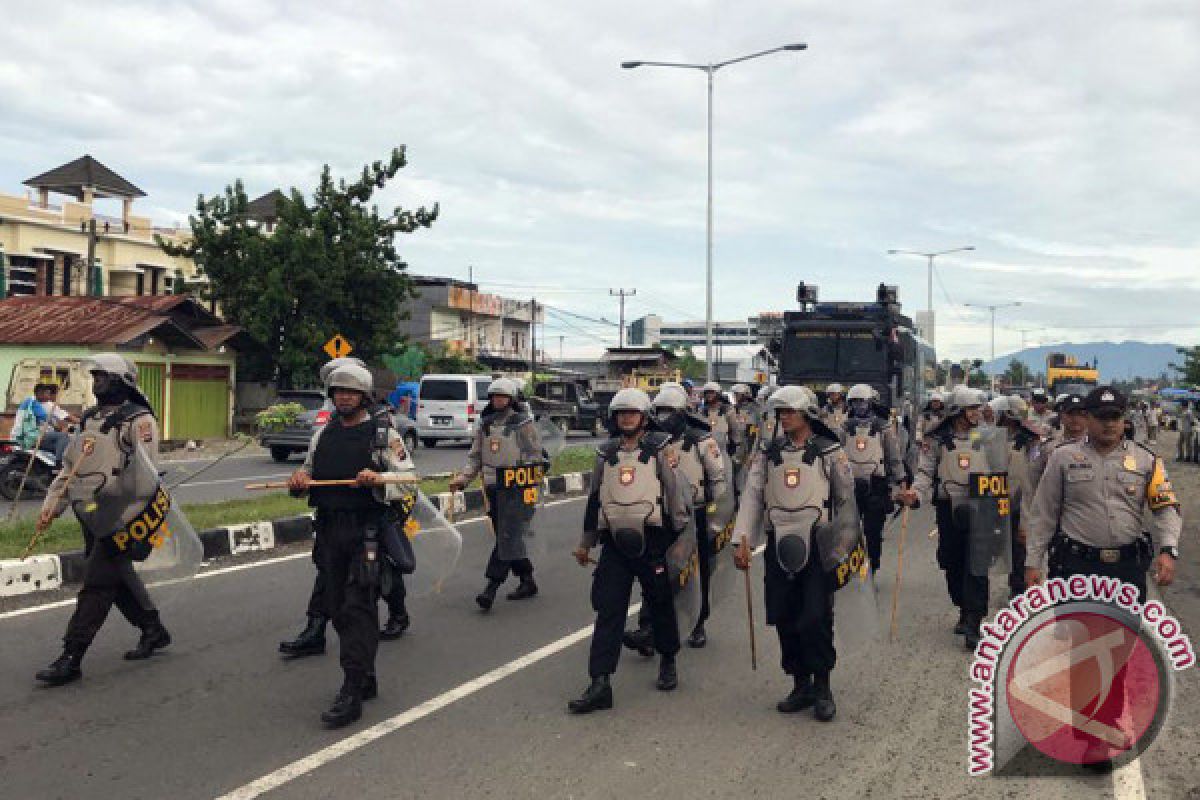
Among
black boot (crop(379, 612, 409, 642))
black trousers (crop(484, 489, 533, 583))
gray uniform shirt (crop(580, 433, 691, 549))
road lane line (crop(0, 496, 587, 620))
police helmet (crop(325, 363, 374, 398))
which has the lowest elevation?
road lane line (crop(0, 496, 587, 620))

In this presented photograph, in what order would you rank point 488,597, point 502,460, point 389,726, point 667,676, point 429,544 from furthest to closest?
point 502,460
point 488,597
point 429,544
point 667,676
point 389,726

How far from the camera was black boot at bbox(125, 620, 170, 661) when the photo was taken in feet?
21.9

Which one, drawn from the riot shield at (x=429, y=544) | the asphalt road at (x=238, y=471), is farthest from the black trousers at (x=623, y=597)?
the asphalt road at (x=238, y=471)

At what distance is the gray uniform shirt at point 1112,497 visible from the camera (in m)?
5.22

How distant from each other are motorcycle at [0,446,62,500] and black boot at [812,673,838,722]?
12.1 meters

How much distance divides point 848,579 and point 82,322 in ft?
85.5

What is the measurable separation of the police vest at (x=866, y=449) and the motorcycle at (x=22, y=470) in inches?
413

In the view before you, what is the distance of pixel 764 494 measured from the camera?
6004mm

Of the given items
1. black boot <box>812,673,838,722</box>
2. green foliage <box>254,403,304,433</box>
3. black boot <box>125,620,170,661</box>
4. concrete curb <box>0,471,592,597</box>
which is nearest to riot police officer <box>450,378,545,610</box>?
concrete curb <box>0,471,592,597</box>

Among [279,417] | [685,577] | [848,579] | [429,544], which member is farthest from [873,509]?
[279,417]

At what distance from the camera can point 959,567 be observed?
759 cm

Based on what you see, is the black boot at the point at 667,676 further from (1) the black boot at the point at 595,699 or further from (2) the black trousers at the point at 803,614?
(2) the black trousers at the point at 803,614

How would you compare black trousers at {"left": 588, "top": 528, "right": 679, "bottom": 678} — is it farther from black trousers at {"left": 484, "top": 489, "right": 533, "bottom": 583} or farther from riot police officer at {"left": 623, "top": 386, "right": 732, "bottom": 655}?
black trousers at {"left": 484, "top": 489, "right": 533, "bottom": 583}

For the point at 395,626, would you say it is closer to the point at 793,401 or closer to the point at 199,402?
Result: the point at 793,401
